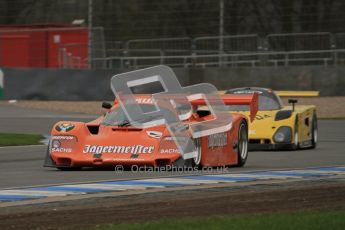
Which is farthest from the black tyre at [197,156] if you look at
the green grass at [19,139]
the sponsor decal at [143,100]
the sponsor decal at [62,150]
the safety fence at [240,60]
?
the safety fence at [240,60]

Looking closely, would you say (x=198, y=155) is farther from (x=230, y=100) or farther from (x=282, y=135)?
(x=282, y=135)

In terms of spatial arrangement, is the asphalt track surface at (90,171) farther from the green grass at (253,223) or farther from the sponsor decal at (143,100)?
the green grass at (253,223)

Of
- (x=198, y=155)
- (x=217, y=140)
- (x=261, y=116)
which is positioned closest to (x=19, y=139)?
(x=261, y=116)

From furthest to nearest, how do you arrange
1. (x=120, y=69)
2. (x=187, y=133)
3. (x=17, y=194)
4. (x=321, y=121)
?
1. (x=120, y=69)
2. (x=321, y=121)
3. (x=187, y=133)
4. (x=17, y=194)

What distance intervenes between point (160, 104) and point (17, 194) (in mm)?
4249

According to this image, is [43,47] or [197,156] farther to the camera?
[43,47]

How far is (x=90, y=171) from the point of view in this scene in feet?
47.1

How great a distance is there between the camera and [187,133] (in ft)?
45.9

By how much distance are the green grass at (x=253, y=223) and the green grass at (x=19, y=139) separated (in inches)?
446

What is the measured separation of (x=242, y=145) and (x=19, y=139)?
21.9 feet

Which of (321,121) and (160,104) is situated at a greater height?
(160,104)

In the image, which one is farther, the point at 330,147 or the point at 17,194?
the point at 330,147

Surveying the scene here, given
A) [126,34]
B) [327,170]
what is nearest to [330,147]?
[327,170]

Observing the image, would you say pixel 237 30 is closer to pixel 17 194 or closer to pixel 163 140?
pixel 163 140
